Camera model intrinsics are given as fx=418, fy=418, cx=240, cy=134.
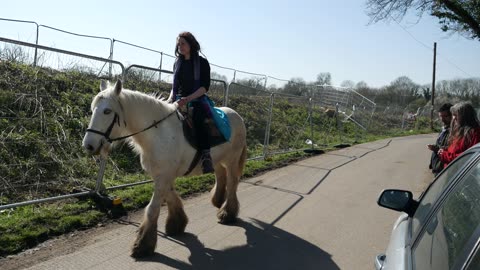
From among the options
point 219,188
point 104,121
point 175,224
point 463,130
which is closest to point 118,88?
point 104,121

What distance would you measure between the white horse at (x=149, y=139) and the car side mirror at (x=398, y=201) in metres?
2.70

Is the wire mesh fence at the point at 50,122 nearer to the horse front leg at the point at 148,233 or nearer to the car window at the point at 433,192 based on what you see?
the horse front leg at the point at 148,233

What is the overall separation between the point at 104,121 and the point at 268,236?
Answer: 2.70m

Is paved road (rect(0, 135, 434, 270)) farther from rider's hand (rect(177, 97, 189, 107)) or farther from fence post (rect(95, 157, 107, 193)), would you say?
rider's hand (rect(177, 97, 189, 107))

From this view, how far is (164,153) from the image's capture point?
500 cm

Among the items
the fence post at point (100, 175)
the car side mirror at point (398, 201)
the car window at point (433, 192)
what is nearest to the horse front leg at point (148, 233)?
the fence post at point (100, 175)

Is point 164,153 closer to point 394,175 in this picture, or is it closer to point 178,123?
point 178,123

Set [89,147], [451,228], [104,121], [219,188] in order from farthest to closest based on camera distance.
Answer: [219,188], [104,121], [89,147], [451,228]

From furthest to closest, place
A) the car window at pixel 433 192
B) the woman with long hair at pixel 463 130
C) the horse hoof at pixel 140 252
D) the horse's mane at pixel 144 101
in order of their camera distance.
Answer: the woman with long hair at pixel 463 130 < the horse's mane at pixel 144 101 < the horse hoof at pixel 140 252 < the car window at pixel 433 192

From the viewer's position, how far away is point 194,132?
18.0 feet

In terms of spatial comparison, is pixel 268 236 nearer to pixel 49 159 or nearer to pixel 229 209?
pixel 229 209

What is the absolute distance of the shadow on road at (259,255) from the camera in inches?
185

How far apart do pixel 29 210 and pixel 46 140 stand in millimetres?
1377

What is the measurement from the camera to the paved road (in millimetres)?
4711
